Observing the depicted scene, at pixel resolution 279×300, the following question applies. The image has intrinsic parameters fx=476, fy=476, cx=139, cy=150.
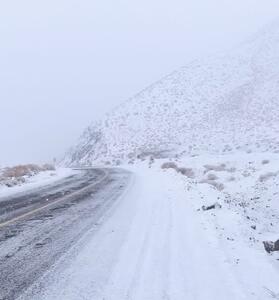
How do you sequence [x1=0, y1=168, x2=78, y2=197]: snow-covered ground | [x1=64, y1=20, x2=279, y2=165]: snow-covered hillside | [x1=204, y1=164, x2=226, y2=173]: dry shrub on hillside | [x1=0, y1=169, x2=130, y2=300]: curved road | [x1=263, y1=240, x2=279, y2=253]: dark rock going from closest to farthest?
1. [x1=0, y1=169, x2=130, y2=300]: curved road
2. [x1=263, y1=240, x2=279, y2=253]: dark rock
3. [x1=0, y1=168, x2=78, y2=197]: snow-covered ground
4. [x1=204, y1=164, x2=226, y2=173]: dry shrub on hillside
5. [x1=64, y1=20, x2=279, y2=165]: snow-covered hillside

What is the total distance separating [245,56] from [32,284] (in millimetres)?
85941

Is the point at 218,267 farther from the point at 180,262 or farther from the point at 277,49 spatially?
the point at 277,49

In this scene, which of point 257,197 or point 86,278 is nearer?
point 86,278

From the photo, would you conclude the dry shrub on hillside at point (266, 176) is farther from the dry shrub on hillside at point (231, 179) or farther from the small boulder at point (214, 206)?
the small boulder at point (214, 206)

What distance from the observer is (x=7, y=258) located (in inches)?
258

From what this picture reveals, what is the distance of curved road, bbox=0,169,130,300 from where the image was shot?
5.81 metres

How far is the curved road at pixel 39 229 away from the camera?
581 cm

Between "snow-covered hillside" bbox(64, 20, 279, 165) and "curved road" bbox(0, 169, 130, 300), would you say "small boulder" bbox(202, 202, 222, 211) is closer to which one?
"curved road" bbox(0, 169, 130, 300)

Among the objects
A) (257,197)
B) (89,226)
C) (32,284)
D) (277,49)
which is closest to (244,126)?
(277,49)

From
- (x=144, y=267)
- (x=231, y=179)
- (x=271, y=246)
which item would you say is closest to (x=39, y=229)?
(x=144, y=267)

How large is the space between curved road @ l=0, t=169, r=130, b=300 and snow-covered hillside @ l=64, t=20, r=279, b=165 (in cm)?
3163

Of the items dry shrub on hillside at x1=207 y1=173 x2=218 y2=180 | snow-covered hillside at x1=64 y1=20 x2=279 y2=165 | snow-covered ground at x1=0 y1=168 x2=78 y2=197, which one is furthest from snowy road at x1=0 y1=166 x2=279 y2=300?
snow-covered hillside at x1=64 y1=20 x2=279 y2=165

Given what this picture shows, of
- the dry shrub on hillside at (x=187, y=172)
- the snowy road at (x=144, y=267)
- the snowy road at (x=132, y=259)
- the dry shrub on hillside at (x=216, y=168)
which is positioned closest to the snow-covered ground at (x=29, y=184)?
the dry shrub on hillside at (x=187, y=172)

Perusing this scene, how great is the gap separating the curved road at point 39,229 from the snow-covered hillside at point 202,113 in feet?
104
